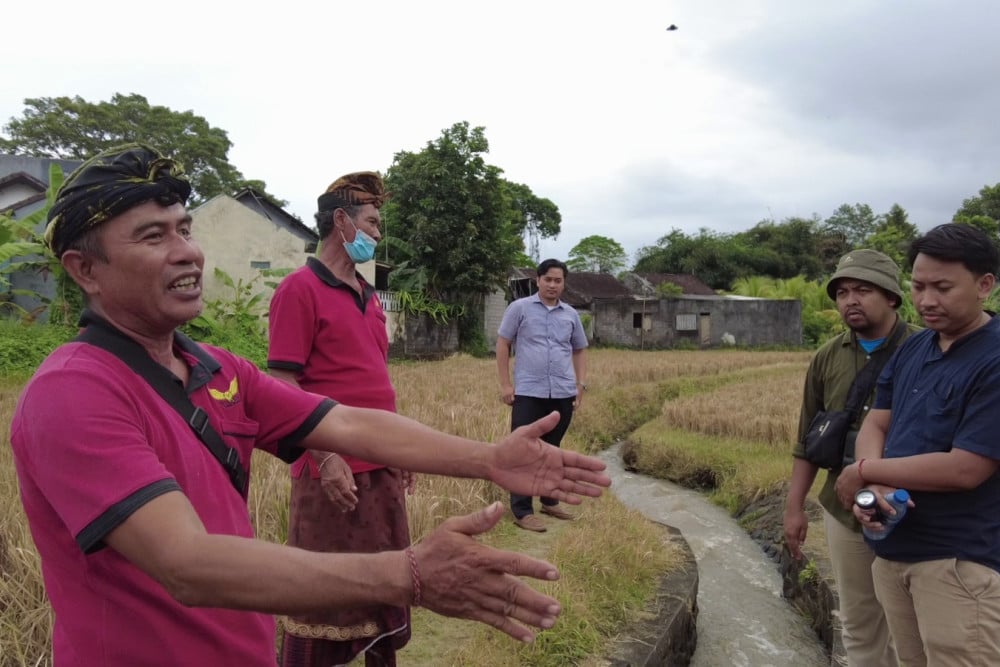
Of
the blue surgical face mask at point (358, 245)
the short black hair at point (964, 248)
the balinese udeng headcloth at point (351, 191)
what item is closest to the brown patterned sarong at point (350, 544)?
the blue surgical face mask at point (358, 245)

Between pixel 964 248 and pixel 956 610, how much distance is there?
116 cm

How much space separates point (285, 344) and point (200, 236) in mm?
16687

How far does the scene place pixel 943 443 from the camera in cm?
214

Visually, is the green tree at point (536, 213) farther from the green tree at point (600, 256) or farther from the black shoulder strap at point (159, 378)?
the black shoulder strap at point (159, 378)

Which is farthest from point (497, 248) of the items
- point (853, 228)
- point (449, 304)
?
point (853, 228)

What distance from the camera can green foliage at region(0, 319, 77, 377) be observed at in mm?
10039

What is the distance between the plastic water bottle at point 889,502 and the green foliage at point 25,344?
35.8ft

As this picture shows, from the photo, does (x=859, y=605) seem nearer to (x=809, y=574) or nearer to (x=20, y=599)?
(x=809, y=574)

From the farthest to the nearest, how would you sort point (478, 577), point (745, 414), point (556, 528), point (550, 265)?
point (745, 414) < point (550, 265) < point (556, 528) < point (478, 577)

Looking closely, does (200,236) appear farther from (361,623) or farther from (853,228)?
(853,228)

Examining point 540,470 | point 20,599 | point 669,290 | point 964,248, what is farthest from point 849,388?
point 669,290

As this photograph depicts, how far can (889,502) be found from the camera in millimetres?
2162

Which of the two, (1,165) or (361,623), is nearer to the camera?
(361,623)

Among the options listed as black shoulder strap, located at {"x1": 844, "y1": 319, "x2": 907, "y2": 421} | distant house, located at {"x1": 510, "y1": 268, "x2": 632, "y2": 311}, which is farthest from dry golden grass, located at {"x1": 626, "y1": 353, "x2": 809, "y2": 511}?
distant house, located at {"x1": 510, "y1": 268, "x2": 632, "y2": 311}
